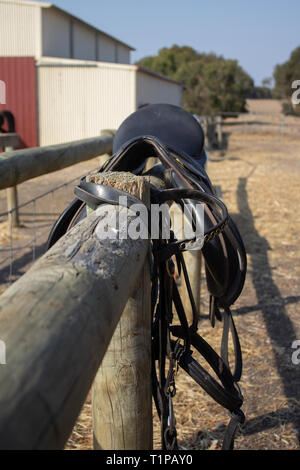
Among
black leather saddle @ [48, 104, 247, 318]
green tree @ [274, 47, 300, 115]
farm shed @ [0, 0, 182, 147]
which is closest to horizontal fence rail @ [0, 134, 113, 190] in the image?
black leather saddle @ [48, 104, 247, 318]

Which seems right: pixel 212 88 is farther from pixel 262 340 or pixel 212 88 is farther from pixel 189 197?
pixel 189 197

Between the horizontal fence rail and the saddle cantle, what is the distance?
1.03 m

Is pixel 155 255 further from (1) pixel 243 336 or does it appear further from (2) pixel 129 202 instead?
(1) pixel 243 336

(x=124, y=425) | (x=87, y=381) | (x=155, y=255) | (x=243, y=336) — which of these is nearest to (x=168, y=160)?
(x=155, y=255)

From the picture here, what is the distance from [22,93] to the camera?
46.0 ft

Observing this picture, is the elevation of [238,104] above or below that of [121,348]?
above

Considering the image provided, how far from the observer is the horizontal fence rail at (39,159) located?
2330 millimetres

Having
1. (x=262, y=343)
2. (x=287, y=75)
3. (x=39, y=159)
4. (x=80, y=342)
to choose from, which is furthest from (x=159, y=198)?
(x=287, y=75)

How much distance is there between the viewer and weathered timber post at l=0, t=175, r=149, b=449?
46cm

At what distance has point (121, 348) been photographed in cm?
103

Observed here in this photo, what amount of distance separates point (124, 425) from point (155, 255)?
1.29 ft

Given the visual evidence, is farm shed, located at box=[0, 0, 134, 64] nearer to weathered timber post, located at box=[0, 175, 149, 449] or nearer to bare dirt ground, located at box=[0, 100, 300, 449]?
bare dirt ground, located at box=[0, 100, 300, 449]

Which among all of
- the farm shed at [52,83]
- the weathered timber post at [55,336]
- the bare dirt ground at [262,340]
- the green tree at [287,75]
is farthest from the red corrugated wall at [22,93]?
the green tree at [287,75]

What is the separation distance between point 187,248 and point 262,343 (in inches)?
79.3
